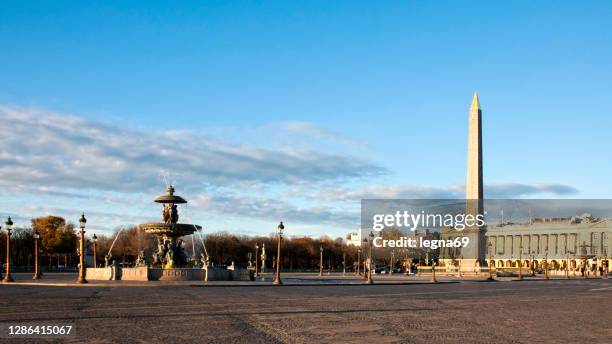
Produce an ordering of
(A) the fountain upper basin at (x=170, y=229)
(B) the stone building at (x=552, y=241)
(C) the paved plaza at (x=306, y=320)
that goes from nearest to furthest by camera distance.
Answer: (C) the paved plaza at (x=306, y=320), (A) the fountain upper basin at (x=170, y=229), (B) the stone building at (x=552, y=241)

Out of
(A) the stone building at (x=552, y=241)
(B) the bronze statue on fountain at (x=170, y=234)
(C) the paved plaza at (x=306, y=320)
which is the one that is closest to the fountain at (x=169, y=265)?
(B) the bronze statue on fountain at (x=170, y=234)

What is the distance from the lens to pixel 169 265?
49.4 meters

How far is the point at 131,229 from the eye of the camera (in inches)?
5630

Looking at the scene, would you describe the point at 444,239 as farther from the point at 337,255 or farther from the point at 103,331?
the point at 103,331

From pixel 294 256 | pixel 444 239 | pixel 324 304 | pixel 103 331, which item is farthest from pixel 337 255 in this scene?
pixel 103 331

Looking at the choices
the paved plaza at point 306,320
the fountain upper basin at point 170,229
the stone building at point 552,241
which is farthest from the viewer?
the stone building at point 552,241

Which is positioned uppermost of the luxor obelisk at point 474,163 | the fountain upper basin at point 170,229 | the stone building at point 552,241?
the luxor obelisk at point 474,163

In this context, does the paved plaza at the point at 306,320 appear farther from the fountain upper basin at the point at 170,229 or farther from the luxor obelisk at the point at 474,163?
the luxor obelisk at the point at 474,163

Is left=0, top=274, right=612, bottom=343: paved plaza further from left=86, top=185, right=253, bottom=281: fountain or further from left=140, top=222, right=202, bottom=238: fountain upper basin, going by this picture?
left=140, top=222, right=202, bottom=238: fountain upper basin

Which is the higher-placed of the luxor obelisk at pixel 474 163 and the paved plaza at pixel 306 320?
the luxor obelisk at pixel 474 163

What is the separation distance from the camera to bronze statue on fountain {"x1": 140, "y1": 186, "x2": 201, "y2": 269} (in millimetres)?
49312

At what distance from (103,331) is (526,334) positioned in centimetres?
886

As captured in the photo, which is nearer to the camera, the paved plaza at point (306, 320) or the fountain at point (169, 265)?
the paved plaza at point (306, 320)

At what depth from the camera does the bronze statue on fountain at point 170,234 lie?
162 feet
